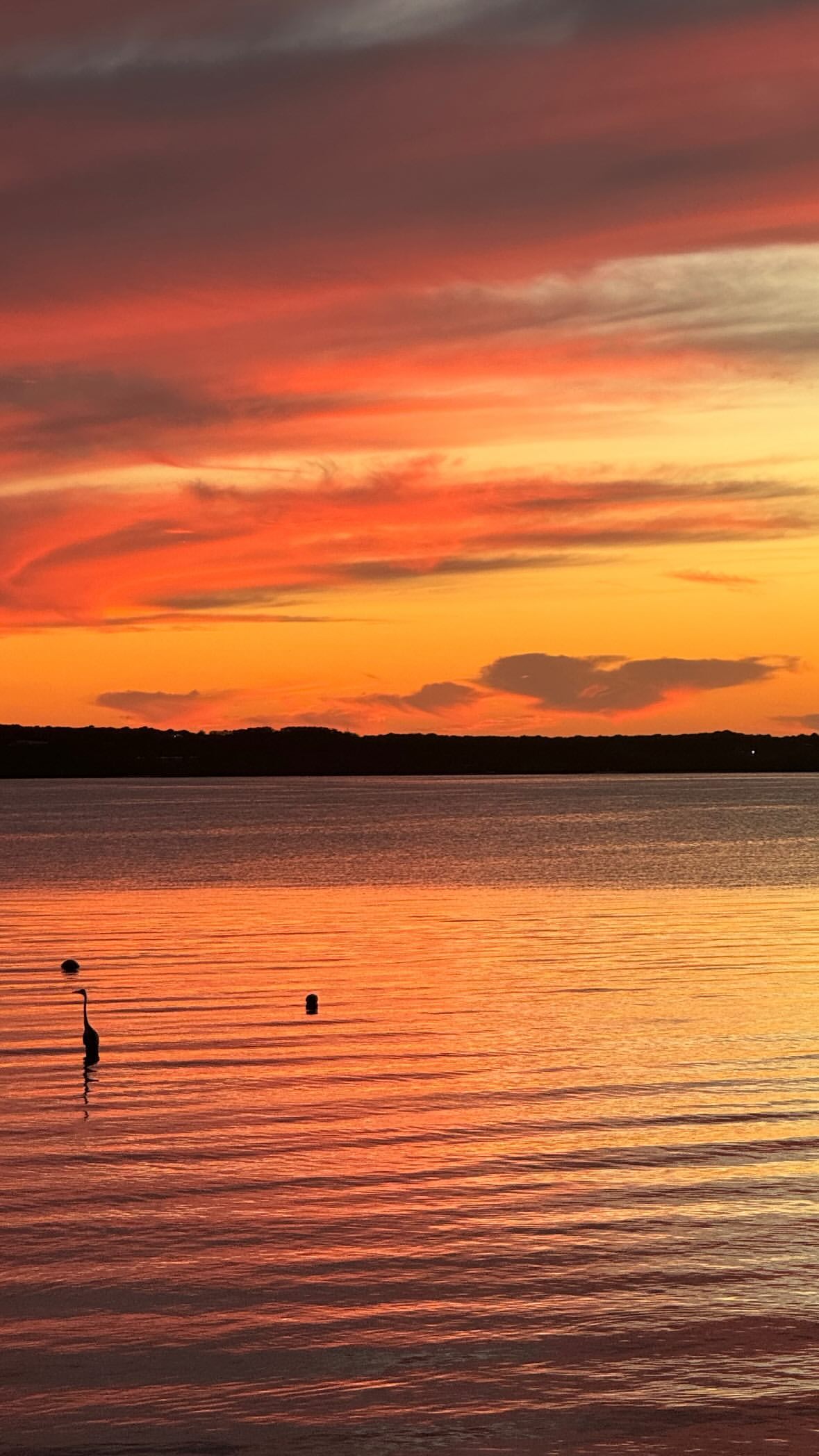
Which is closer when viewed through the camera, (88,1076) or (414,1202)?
(414,1202)

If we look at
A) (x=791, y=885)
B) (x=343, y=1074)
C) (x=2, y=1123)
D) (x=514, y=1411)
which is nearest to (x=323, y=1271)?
(x=514, y=1411)

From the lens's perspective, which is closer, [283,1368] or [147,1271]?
[283,1368]

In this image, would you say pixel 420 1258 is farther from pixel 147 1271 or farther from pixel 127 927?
pixel 127 927

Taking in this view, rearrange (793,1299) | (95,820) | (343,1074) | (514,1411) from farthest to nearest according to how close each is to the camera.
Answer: (95,820), (343,1074), (793,1299), (514,1411)

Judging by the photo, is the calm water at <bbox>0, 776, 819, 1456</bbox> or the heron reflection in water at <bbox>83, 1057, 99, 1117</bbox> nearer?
the calm water at <bbox>0, 776, 819, 1456</bbox>

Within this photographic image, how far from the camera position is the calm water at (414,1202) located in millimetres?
14531

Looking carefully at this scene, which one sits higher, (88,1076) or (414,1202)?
(88,1076)

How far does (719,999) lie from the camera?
37781 millimetres

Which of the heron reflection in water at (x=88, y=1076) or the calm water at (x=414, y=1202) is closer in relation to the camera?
the calm water at (x=414, y=1202)

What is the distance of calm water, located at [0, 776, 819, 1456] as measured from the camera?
1453 cm

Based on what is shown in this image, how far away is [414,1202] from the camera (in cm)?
2086

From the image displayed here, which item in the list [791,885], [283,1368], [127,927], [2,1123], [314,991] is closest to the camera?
[283,1368]

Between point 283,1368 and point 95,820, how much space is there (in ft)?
557

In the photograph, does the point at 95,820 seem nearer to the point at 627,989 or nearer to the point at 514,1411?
the point at 627,989
